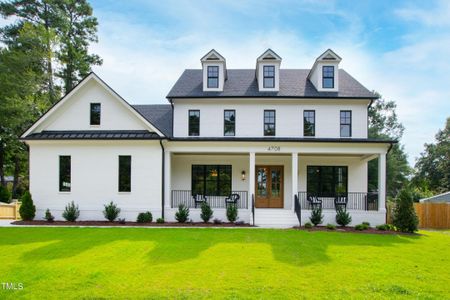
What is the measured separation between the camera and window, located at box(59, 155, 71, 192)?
52.8 feet

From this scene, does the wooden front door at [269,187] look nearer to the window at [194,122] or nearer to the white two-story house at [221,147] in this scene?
the white two-story house at [221,147]

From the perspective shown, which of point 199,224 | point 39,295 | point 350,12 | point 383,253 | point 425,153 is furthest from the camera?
point 425,153

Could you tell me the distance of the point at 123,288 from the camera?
6.05 m

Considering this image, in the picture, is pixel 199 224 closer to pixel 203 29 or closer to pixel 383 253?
pixel 383 253

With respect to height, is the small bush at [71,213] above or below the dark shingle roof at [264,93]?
below

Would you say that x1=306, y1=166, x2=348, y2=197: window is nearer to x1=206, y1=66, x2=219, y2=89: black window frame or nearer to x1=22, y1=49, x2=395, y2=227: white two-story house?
x1=22, y1=49, x2=395, y2=227: white two-story house

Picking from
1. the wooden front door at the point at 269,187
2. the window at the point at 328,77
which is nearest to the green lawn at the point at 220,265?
the wooden front door at the point at 269,187

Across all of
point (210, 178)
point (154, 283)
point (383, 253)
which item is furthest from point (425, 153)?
point (154, 283)

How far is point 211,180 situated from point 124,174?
4952mm

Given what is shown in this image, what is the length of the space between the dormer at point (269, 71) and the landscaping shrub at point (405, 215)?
8.50 meters

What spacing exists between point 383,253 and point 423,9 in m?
9.91

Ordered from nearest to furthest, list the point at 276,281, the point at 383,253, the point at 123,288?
the point at 123,288
the point at 276,281
the point at 383,253

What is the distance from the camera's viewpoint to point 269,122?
1767 centimetres

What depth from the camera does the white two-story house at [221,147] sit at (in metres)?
15.9
